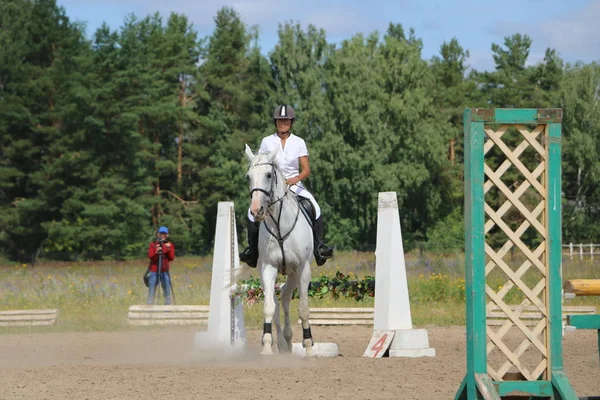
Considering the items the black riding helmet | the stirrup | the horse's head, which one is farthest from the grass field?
the horse's head

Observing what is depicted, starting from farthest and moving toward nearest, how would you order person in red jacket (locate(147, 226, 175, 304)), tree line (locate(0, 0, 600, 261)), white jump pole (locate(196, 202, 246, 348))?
tree line (locate(0, 0, 600, 261)), person in red jacket (locate(147, 226, 175, 304)), white jump pole (locate(196, 202, 246, 348))

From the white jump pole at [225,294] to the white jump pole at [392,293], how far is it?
2044 millimetres

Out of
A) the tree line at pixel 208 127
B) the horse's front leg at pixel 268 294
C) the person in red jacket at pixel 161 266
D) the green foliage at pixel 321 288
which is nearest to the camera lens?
the horse's front leg at pixel 268 294

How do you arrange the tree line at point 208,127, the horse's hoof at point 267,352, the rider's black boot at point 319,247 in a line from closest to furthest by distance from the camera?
the horse's hoof at point 267,352
the rider's black boot at point 319,247
the tree line at point 208,127

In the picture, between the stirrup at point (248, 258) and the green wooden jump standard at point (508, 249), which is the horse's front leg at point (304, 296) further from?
the green wooden jump standard at point (508, 249)

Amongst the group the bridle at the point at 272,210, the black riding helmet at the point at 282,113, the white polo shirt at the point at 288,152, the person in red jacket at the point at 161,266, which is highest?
the black riding helmet at the point at 282,113

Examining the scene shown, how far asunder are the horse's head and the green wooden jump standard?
13.9 ft

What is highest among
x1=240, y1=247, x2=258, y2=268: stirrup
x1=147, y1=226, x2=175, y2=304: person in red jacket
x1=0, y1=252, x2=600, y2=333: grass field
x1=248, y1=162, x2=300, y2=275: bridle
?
x1=248, y1=162, x2=300, y2=275: bridle

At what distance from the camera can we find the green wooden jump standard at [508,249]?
6566 mm

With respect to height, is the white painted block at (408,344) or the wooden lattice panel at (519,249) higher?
the wooden lattice panel at (519,249)

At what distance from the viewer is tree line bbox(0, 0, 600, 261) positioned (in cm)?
5144

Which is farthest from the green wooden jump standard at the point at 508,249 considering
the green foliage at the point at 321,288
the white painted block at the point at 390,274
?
the green foliage at the point at 321,288

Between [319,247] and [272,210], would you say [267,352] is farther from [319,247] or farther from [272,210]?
[272,210]

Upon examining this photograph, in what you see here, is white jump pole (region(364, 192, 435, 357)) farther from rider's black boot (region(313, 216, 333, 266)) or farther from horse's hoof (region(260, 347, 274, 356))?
horse's hoof (region(260, 347, 274, 356))
